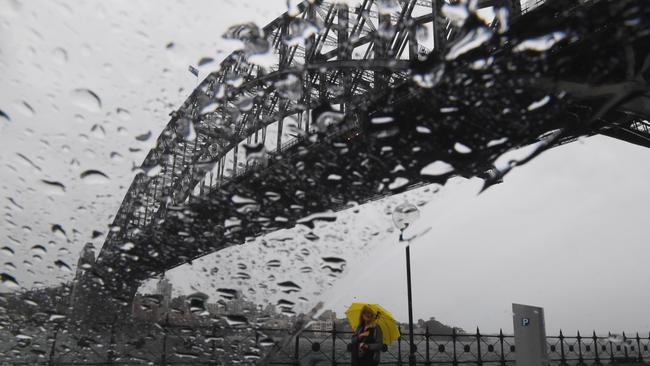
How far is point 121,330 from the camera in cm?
121

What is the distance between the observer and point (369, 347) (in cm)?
311

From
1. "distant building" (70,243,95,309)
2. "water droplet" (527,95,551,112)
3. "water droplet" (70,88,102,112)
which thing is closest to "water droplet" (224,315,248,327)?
"distant building" (70,243,95,309)

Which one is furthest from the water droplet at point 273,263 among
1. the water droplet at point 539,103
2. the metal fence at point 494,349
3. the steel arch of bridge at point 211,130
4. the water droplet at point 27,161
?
the metal fence at point 494,349

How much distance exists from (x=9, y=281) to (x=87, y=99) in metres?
0.50

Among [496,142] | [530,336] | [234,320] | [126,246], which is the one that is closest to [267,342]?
[234,320]

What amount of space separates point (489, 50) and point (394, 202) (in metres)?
0.49

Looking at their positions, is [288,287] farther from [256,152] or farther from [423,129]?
[423,129]

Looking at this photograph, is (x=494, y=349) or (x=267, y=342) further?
(x=494, y=349)

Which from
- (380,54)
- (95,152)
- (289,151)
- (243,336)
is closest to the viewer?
(95,152)

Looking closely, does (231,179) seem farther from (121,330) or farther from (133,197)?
(121,330)

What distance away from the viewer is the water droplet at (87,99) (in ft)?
3.15

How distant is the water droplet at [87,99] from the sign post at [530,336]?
742 centimetres

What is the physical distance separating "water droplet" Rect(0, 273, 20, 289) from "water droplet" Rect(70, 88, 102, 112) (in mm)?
463

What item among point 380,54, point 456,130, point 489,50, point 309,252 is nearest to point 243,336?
point 309,252
